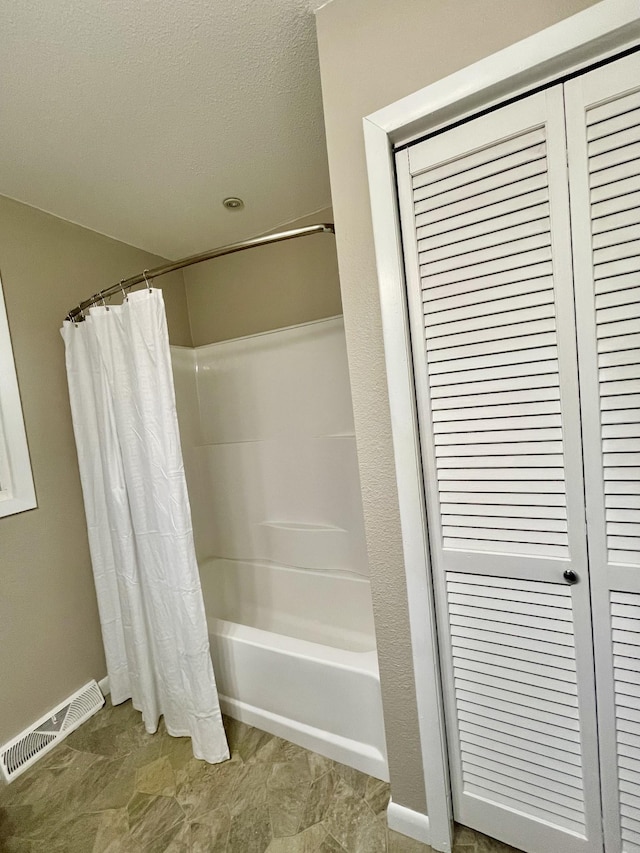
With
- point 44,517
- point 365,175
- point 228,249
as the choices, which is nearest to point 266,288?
point 228,249

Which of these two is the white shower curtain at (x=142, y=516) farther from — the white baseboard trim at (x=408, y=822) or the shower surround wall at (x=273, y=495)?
the white baseboard trim at (x=408, y=822)

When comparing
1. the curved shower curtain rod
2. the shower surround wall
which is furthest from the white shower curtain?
the shower surround wall

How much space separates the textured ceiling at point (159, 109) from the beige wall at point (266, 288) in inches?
9.1

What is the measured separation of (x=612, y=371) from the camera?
0.88m

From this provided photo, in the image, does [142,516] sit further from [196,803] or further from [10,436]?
[196,803]

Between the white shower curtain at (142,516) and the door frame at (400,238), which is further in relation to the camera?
the white shower curtain at (142,516)

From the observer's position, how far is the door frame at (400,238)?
811 mm

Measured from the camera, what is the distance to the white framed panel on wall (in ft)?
5.65

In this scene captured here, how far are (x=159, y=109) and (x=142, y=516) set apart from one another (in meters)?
1.43

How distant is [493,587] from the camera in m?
1.05

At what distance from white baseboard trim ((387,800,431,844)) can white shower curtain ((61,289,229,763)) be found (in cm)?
66

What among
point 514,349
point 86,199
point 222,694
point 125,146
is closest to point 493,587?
point 514,349

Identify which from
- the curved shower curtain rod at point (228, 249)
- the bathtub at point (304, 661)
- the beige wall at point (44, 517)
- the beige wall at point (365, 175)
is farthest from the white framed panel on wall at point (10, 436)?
the beige wall at point (365, 175)

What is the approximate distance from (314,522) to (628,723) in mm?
1502
